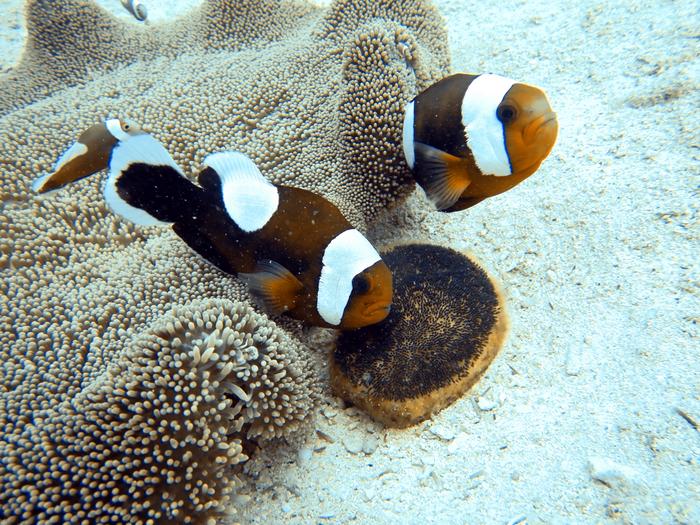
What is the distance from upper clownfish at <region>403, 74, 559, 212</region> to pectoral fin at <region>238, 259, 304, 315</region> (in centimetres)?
65

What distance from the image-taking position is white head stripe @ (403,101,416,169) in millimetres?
1770

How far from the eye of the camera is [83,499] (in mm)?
1135

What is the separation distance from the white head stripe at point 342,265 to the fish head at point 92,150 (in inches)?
27.4

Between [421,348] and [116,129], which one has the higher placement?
[116,129]

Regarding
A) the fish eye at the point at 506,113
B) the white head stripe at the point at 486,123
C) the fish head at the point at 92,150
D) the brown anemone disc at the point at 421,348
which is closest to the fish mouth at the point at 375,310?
the brown anemone disc at the point at 421,348

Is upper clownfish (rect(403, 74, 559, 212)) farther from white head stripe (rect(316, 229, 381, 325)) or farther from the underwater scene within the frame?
white head stripe (rect(316, 229, 381, 325))

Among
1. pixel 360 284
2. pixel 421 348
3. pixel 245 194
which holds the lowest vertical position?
pixel 421 348

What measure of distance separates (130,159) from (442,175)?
1065 mm

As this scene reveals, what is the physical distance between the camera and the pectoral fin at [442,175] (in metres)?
1.64

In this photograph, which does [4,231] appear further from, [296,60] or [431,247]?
[431,247]

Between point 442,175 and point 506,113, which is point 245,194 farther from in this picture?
point 506,113

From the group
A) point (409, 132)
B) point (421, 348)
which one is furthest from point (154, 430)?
point (409, 132)

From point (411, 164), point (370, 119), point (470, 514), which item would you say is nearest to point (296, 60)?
point (370, 119)

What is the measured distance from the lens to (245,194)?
5.03 ft
